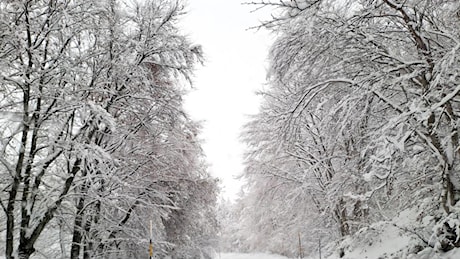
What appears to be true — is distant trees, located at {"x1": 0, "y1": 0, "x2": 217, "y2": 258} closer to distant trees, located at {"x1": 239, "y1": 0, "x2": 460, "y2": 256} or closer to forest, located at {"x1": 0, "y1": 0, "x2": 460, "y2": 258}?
forest, located at {"x1": 0, "y1": 0, "x2": 460, "y2": 258}

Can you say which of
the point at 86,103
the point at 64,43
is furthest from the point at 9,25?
the point at 86,103

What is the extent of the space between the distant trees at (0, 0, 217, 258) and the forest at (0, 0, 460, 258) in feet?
0.12

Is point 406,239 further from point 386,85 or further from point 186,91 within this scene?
point 186,91

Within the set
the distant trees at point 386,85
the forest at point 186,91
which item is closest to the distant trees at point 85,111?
the forest at point 186,91

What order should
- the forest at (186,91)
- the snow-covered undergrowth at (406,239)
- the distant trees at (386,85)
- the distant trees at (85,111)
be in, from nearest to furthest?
the distant trees at (386,85)
the snow-covered undergrowth at (406,239)
the forest at (186,91)
the distant trees at (85,111)

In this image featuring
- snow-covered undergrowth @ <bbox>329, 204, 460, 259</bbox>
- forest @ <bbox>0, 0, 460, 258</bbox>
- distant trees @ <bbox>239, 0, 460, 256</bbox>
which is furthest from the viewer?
forest @ <bbox>0, 0, 460, 258</bbox>

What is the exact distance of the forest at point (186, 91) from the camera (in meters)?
5.07

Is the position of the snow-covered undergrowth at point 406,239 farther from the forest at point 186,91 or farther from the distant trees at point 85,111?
the distant trees at point 85,111

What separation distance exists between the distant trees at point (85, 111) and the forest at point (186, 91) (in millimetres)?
36

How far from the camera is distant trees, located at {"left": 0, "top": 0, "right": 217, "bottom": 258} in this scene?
5.74 metres

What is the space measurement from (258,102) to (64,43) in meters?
9.64

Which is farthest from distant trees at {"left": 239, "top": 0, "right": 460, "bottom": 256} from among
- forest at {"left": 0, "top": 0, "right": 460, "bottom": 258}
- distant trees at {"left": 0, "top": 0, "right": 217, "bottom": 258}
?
distant trees at {"left": 0, "top": 0, "right": 217, "bottom": 258}

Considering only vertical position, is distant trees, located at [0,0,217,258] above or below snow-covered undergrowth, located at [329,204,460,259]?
above

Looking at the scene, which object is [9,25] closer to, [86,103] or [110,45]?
[86,103]
